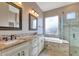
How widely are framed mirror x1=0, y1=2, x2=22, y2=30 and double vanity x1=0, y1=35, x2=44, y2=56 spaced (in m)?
0.26

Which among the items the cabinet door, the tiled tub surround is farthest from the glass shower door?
the cabinet door

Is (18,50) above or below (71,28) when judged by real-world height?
below

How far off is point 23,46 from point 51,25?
2.40 ft

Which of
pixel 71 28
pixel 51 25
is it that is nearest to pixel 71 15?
pixel 71 28

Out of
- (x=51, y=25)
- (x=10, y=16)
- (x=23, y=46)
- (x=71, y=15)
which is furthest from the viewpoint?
(x=71, y=15)

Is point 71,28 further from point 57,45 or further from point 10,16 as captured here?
point 10,16

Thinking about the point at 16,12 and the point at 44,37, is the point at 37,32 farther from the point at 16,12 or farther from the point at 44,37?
the point at 16,12

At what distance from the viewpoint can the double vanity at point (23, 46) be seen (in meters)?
1.25

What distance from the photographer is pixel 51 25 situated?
2.00 metres

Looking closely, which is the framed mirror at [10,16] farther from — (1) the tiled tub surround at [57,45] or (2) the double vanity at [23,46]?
(1) the tiled tub surround at [57,45]

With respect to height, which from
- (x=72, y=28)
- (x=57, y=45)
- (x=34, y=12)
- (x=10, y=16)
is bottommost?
(x=57, y=45)

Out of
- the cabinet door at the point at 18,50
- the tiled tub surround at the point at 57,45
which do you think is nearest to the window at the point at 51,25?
the tiled tub surround at the point at 57,45

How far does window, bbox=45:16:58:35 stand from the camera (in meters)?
1.99

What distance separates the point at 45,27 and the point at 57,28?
0.26 meters
